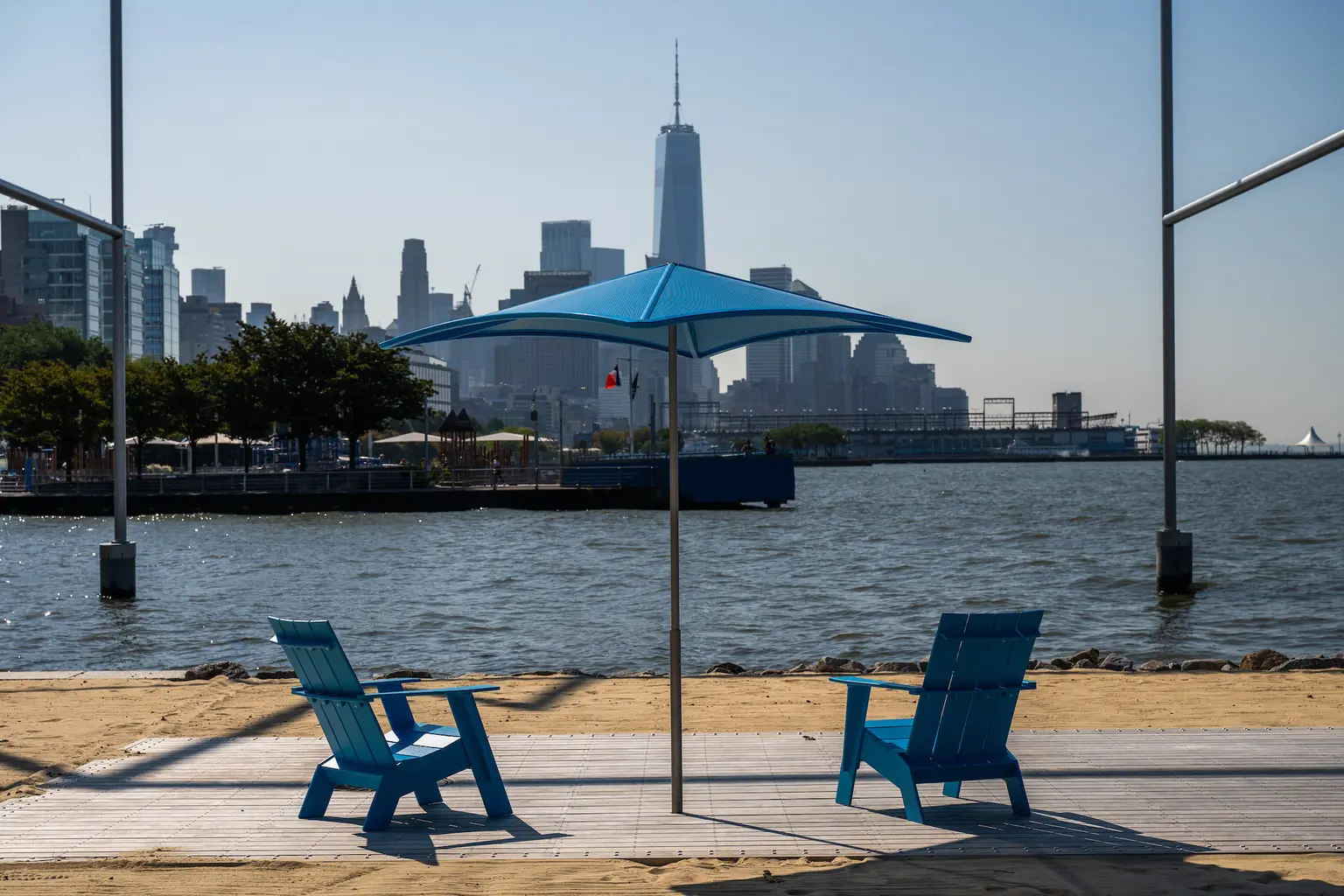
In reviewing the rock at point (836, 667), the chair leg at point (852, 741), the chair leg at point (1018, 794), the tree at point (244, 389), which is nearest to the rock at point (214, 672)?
the rock at point (836, 667)

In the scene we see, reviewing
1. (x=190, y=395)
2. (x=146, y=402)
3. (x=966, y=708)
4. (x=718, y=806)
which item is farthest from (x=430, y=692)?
(x=190, y=395)

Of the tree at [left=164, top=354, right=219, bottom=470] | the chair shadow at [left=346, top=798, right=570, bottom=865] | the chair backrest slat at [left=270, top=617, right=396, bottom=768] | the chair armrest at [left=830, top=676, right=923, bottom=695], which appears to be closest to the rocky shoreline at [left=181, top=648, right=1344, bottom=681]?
the chair shadow at [left=346, top=798, right=570, bottom=865]

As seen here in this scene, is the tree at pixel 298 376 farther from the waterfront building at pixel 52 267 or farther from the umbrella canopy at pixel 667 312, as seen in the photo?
the waterfront building at pixel 52 267

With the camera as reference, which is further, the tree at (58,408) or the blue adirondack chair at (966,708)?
the tree at (58,408)

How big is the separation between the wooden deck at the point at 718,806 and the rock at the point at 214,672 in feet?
12.3

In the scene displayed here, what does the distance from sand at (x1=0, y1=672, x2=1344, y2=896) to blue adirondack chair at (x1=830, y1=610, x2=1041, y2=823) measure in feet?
2.17

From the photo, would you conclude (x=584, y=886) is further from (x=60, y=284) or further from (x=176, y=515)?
(x=60, y=284)

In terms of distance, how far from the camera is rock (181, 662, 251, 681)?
11.3 meters

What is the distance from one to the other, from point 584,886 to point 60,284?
188798 mm

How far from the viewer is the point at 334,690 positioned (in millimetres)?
5723

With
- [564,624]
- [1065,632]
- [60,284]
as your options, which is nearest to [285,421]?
[564,624]

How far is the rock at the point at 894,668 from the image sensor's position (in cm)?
1168

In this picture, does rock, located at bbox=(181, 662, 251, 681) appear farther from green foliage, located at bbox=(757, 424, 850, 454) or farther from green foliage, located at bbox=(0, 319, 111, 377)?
green foliage, located at bbox=(757, 424, 850, 454)

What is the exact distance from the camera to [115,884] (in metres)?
4.98
